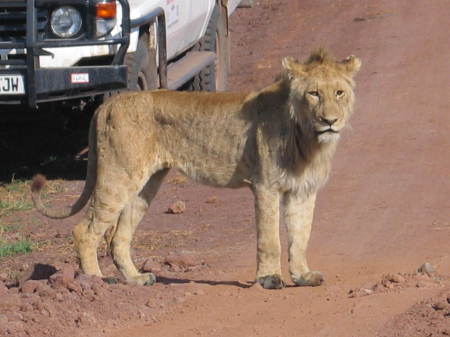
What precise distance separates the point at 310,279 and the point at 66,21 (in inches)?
132

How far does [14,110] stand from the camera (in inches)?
412

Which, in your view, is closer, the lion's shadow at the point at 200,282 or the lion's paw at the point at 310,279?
the lion's paw at the point at 310,279

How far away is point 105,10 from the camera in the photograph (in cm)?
931

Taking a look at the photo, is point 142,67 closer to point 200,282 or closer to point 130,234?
point 130,234

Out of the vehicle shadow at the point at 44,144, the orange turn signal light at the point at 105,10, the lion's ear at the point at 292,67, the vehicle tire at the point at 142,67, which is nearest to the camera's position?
the lion's ear at the point at 292,67

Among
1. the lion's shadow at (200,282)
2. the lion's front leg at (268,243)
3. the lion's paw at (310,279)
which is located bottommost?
the lion's shadow at (200,282)

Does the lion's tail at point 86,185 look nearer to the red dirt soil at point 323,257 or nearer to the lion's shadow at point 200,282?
the red dirt soil at point 323,257

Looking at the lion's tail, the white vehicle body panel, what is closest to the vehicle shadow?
the white vehicle body panel

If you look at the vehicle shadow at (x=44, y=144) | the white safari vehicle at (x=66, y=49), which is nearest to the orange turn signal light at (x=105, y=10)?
the white safari vehicle at (x=66, y=49)

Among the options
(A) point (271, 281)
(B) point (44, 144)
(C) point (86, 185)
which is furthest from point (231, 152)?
(B) point (44, 144)

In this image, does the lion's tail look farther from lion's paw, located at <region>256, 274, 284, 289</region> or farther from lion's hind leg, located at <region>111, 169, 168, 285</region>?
lion's paw, located at <region>256, 274, 284, 289</region>

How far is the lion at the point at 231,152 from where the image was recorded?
275 inches

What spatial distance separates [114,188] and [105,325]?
1.08m

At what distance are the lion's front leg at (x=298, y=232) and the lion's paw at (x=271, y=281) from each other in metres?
0.15
